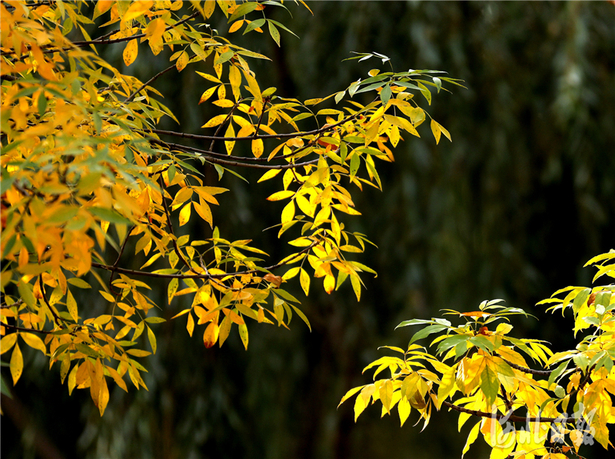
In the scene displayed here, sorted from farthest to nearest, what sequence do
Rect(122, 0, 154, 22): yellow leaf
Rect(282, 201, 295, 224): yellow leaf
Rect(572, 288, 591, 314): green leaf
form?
1. Rect(282, 201, 295, 224): yellow leaf
2. Rect(572, 288, 591, 314): green leaf
3. Rect(122, 0, 154, 22): yellow leaf

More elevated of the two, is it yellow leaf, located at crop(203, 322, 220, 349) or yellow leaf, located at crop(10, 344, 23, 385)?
yellow leaf, located at crop(203, 322, 220, 349)

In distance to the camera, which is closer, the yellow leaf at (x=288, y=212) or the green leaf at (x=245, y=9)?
the green leaf at (x=245, y=9)

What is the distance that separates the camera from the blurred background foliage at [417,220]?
90.0 inches

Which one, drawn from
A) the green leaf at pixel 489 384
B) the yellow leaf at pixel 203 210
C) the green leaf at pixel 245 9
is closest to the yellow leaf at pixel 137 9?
the green leaf at pixel 245 9

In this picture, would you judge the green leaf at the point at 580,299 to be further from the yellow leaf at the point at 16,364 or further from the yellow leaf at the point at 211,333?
the yellow leaf at the point at 16,364

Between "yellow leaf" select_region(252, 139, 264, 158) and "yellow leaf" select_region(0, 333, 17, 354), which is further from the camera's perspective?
"yellow leaf" select_region(252, 139, 264, 158)

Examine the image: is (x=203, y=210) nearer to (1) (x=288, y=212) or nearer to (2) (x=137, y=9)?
(1) (x=288, y=212)

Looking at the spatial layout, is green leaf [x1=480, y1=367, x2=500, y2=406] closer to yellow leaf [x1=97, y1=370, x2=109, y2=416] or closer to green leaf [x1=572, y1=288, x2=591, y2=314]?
green leaf [x1=572, y1=288, x2=591, y2=314]

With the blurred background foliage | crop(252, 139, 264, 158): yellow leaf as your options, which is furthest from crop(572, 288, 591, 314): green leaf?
the blurred background foliage

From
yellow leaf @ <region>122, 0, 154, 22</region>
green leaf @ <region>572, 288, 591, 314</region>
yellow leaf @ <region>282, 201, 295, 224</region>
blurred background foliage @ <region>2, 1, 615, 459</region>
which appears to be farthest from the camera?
blurred background foliage @ <region>2, 1, 615, 459</region>

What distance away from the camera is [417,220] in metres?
2.32

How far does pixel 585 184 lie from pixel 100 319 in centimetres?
215

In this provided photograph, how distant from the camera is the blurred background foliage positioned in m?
2.29

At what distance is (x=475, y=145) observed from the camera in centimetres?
246
